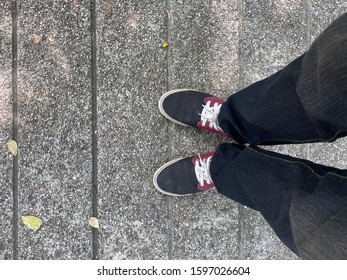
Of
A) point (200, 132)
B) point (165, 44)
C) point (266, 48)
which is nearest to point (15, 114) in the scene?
point (165, 44)

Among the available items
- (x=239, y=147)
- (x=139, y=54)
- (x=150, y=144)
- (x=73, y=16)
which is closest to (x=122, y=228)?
(x=150, y=144)

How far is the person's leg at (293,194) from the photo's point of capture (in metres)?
1.25

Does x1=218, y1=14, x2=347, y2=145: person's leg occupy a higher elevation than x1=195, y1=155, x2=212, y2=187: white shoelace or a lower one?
higher

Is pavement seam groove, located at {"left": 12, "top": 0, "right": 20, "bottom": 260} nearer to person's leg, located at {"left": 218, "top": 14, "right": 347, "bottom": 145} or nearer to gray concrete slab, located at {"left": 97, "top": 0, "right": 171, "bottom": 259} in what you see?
gray concrete slab, located at {"left": 97, "top": 0, "right": 171, "bottom": 259}

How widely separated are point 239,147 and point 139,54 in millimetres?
737

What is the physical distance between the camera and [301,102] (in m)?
1.40

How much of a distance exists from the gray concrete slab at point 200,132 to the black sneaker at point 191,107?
0.06 m

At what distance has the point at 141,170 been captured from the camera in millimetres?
2213

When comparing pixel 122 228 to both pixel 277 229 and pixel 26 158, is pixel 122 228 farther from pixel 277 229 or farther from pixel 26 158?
pixel 277 229

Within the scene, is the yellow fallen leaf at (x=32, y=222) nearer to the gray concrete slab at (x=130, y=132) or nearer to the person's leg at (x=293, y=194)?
the gray concrete slab at (x=130, y=132)

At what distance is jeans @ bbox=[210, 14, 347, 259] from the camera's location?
1.23 meters

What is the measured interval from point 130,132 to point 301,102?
1.03 metres

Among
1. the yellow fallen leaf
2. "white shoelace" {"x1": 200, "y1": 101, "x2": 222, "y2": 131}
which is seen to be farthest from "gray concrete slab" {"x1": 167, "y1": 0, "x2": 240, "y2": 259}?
the yellow fallen leaf

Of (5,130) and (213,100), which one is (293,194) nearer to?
(213,100)
